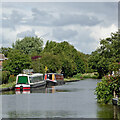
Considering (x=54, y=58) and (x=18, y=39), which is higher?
(x=18, y=39)

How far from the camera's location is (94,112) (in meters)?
24.7

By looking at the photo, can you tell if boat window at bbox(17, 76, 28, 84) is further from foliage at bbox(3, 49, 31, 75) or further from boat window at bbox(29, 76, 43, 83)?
foliage at bbox(3, 49, 31, 75)

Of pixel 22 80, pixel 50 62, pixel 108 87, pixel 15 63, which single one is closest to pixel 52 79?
pixel 50 62

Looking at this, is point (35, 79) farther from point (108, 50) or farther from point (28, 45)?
point (28, 45)

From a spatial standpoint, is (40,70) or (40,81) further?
(40,70)

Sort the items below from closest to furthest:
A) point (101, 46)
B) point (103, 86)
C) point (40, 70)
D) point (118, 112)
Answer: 1. point (118, 112)
2. point (103, 86)
3. point (40, 70)
4. point (101, 46)

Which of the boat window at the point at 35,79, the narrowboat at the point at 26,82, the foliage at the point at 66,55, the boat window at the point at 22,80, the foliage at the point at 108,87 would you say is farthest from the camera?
the foliage at the point at 66,55

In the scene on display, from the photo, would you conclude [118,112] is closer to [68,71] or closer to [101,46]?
[101,46]

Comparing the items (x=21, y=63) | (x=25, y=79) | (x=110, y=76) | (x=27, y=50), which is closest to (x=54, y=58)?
(x=21, y=63)

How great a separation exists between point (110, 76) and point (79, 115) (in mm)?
6330

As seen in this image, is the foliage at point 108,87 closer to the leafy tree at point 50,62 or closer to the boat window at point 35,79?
the boat window at point 35,79

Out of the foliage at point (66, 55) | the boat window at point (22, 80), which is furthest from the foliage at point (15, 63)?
the foliage at point (66, 55)

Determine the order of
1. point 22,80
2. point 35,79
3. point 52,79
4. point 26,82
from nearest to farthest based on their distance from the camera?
1. point 22,80
2. point 26,82
3. point 35,79
4. point 52,79

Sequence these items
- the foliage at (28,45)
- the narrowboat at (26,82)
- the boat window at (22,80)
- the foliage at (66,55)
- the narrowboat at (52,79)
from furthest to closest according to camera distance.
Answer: the foliage at (28,45)
the foliage at (66,55)
the narrowboat at (52,79)
the boat window at (22,80)
the narrowboat at (26,82)
